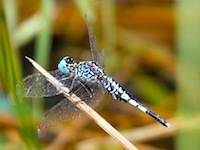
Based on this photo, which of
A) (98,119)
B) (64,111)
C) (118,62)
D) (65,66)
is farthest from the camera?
(118,62)

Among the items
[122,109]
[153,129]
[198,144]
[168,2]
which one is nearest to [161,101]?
[122,109]

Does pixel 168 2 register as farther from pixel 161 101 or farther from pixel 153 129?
pixel 153 129

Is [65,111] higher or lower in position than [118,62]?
lower

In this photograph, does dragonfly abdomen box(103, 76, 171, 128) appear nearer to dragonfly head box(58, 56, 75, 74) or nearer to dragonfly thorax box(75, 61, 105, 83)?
dragonfly thorax box(75, 61, 105, 83)

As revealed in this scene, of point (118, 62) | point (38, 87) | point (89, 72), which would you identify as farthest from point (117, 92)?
point (118, 62)

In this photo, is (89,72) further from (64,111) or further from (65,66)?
(64,111)

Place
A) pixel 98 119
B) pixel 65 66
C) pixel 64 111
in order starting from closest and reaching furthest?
pixel 98 119 < pixel 64 111 < pixel 65 66
